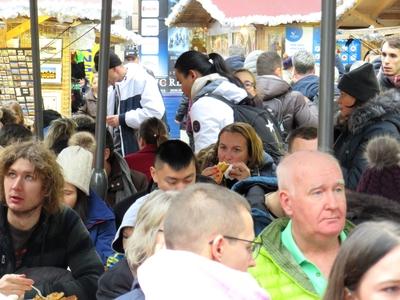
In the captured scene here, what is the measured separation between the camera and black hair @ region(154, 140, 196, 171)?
211 inches

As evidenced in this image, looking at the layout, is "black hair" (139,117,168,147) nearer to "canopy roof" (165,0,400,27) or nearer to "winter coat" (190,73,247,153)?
"winter coat" (190,73,247,153)

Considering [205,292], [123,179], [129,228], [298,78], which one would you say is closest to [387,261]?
[205,292]

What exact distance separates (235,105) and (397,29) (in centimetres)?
521

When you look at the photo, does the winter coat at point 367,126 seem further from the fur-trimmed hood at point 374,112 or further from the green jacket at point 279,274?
the green jacket at point 279,274

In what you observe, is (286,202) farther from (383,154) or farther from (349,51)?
(349,51)

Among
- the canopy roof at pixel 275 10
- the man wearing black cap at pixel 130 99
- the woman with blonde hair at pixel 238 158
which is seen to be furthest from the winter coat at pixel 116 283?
the canopy roof at pixel 275 10

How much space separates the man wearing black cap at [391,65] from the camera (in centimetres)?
796

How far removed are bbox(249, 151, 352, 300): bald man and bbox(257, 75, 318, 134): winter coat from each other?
4.50m

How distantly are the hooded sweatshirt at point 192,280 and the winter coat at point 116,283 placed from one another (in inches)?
57.0

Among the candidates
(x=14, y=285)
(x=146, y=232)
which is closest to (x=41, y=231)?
(x=14, y=285)

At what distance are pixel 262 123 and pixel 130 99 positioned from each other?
2.53m

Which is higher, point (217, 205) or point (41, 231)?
point (217, 205)

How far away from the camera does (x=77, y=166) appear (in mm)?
5895

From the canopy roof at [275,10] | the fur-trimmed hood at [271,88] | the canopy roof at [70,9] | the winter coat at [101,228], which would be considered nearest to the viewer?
the winter coat at [101,228]
